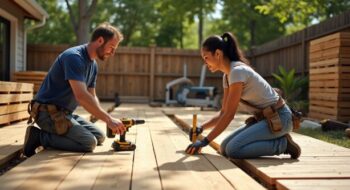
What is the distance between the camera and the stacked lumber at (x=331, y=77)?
7.86 meters

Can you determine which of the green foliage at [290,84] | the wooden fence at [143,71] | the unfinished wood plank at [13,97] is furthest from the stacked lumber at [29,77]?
the wooden fence at [143,71]

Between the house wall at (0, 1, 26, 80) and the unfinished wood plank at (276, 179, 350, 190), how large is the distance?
7.70m

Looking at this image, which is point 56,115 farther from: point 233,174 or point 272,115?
point 272,115

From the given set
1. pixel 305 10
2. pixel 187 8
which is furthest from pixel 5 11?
pixel 187 8

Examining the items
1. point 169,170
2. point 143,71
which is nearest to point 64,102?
point 169,170

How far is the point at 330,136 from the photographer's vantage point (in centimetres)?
644

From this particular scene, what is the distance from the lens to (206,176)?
3127 millimetres

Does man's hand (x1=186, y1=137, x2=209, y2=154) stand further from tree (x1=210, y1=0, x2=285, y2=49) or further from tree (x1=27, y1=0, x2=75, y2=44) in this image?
tree (x1=27, y1=0, x2=75, y2=44)

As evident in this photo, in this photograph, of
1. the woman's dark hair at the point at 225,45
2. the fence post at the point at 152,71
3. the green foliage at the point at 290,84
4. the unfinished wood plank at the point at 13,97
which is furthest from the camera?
the fence post at the point at 152,71

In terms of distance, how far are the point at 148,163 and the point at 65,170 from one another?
2.22 ft

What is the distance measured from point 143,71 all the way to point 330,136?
10.1 m

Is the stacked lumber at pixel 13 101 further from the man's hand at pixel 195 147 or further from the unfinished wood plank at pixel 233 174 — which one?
the unfinished wood plank at pixel 233 174

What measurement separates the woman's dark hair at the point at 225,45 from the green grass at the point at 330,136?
2241mm

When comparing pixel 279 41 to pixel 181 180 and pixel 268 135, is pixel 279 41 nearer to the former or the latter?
pixel 268 135
